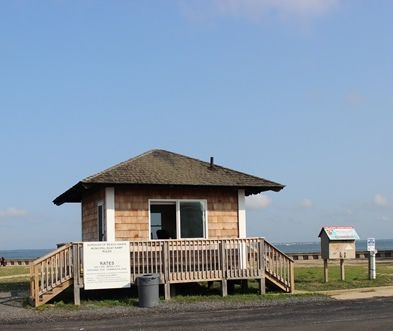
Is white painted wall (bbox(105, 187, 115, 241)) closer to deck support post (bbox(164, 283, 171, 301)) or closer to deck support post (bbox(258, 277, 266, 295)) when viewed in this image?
deck support post (bbox(164, 283, 171, 301))

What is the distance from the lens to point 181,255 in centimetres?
1853

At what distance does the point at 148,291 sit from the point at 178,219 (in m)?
3.54

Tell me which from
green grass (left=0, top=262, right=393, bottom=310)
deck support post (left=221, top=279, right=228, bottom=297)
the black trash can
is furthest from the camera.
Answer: deck support post (left=221, top=279, right=228, bottom=297)

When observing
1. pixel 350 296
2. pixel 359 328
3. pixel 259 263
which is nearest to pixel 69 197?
pixel 259 263

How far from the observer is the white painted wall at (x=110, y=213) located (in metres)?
19.1

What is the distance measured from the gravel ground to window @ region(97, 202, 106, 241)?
307 centimetres

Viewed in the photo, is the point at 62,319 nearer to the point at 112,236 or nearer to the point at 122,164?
the point at 112,236

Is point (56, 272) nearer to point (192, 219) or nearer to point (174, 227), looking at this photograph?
point (174, 227)

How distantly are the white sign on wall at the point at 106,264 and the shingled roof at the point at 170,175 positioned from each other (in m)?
1.91

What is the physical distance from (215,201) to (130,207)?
9.22 feet

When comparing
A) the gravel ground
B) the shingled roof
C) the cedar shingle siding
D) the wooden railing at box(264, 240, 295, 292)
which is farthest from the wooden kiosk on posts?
the gravel ground

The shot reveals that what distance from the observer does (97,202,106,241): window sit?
1962 centimetres

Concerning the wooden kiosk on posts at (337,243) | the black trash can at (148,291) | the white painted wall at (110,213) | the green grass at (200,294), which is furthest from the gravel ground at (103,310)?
the wooden kiosk on posts at (337,243)

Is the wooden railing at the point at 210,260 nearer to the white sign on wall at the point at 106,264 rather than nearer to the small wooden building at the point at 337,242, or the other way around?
the white sign on wall at the point at 106,264
